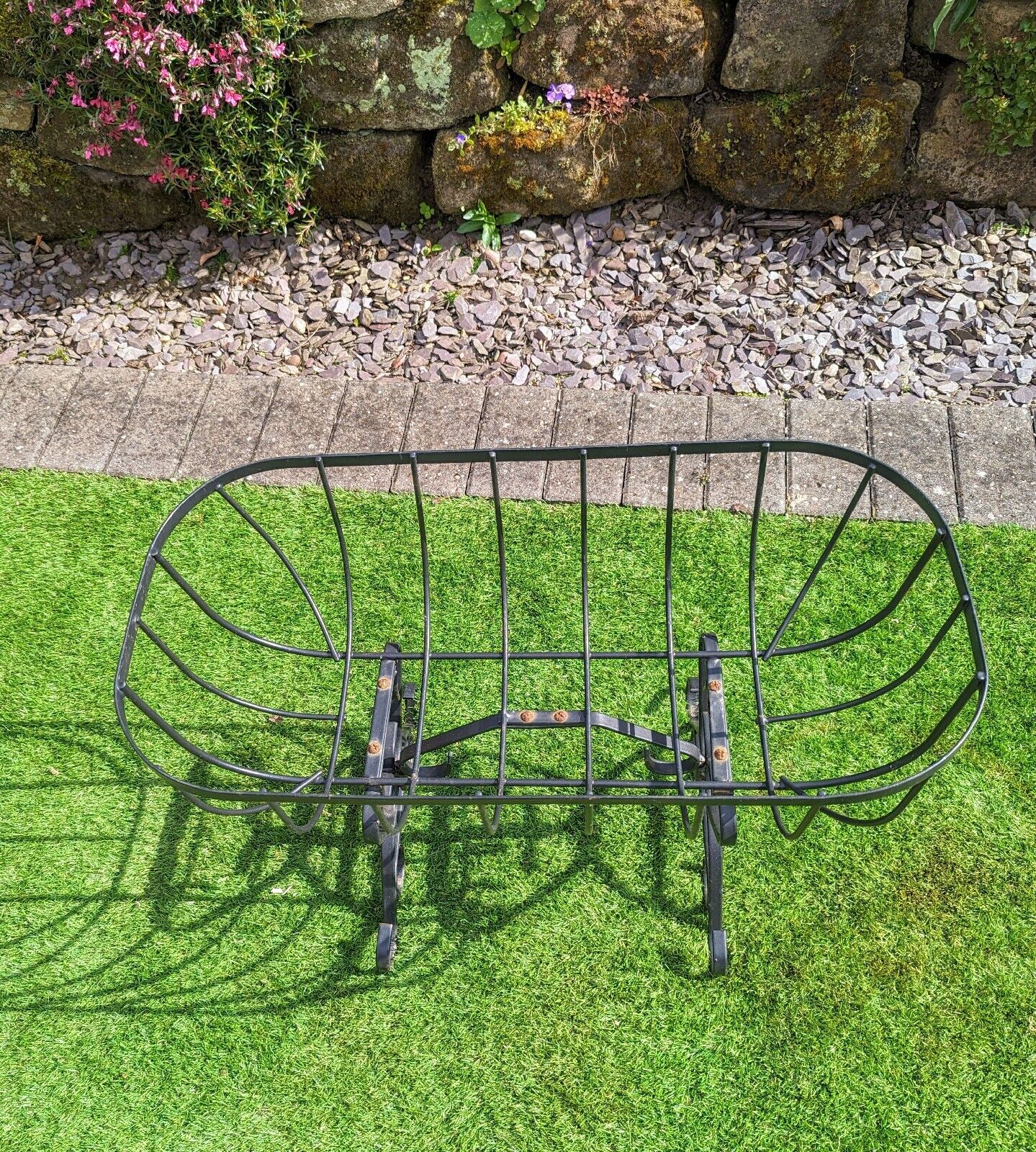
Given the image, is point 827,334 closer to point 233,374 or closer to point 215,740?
point 233,374

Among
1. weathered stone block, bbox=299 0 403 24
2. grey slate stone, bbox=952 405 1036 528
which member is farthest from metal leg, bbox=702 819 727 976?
weathered stone block, bbox=299 0 403 24

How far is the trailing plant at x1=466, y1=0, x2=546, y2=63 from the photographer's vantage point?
354 centimetres

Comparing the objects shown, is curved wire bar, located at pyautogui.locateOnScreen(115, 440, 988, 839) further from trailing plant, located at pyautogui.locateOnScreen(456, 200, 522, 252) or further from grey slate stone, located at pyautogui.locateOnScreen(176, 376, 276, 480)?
trailing plant, located at pyautogui.locateOnScreen(456, 200, 522, 252)

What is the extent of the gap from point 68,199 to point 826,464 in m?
3.09

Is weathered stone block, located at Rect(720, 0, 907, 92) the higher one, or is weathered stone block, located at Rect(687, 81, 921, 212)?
weathered stone block, located at Rect(720, 0, 907, 92)

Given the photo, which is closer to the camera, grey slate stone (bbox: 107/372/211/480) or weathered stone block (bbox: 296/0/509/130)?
grey slate stone (bbox: 107/372/211/480)

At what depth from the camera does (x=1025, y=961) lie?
2.23 metres

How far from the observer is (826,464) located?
3150mm

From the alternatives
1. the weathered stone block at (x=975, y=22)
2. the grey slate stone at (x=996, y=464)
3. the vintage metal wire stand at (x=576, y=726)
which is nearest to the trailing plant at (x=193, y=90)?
the vintage metal wire stand at (x=576, y=726)

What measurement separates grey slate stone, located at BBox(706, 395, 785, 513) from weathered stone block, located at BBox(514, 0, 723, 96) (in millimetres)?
1235

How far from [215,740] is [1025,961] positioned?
2.05 metres

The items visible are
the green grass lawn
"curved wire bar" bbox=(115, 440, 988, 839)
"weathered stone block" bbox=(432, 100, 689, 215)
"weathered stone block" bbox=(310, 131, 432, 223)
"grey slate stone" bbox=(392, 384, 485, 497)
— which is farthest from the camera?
"weathered stone block" bbox=(310, 131, 432, 223)

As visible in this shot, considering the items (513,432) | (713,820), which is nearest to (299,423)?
(513,432)

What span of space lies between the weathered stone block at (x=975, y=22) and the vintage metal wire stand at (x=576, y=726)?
2.13m
